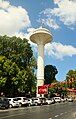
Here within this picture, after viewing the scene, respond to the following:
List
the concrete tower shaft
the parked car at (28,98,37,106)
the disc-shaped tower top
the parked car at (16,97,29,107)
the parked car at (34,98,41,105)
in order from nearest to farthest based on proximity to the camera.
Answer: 1. the parked car at (16,97,29,107)
2. the parked car at (28,98,37,106)
3. the parked car at (34,98,41,105)
4. the concrete tower shaft
5. the disc-shaped tower top

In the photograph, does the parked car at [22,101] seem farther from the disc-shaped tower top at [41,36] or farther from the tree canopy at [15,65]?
the disc-shaped tower top at [41,36]

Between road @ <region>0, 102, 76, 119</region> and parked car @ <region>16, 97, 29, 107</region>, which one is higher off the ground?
parked car @ <region>16, 97, 29, 107</region>

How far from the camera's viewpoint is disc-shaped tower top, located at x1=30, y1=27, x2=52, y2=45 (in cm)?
11731

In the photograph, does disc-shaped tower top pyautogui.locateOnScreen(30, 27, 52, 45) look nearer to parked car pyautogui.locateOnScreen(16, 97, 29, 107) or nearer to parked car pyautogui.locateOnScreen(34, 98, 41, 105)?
parked car pyautogui.locateOnScreen(34, 98, 41, 105)

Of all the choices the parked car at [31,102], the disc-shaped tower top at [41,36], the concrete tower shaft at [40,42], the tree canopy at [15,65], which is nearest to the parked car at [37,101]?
the parked car at [31,102]

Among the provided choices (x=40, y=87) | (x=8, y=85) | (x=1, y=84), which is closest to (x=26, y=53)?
(x=40, y=87)

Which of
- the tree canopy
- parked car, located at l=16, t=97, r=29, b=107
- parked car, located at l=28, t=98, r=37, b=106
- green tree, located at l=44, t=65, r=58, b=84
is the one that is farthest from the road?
green tree, located at l=44, t=65, r=58, b=84

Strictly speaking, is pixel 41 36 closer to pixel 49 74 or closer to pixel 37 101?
pixel 49 74

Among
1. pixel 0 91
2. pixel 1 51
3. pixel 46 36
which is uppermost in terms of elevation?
pixel 46 36

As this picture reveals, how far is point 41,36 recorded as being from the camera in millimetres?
119188

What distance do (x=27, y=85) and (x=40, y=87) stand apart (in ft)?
64.6

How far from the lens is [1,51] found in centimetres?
10188

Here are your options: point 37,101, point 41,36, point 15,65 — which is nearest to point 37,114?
point 37,101

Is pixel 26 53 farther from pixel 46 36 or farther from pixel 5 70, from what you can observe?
pixel 5 70
